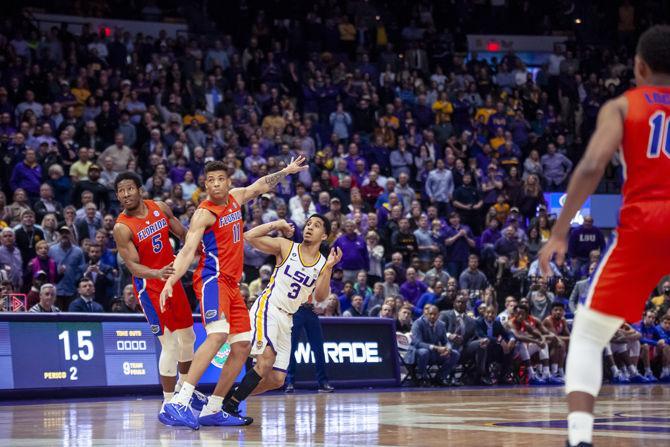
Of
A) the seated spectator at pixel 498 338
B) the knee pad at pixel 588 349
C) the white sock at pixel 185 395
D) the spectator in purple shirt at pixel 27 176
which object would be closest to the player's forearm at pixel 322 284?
the white sock at pixel 185 395

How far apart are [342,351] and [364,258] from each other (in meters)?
2.69

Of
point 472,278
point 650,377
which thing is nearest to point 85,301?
point 472,278

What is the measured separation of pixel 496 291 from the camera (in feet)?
72.4

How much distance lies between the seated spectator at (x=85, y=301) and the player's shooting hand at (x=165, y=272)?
651 centimetres

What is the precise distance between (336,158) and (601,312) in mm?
17790

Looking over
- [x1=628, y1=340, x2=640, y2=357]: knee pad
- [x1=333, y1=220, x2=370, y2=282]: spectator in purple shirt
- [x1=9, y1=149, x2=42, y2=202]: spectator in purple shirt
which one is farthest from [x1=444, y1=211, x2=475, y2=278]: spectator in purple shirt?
[x1=9, y1=149, x2=42, y2=202]: spectator in purple shirt

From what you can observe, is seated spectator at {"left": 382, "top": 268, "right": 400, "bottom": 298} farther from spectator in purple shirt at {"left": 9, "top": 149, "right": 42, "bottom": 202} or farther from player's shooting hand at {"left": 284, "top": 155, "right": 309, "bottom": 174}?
player's shooting hand at {"left": 284, "top": 155, "right": 309, "bottom": 174}

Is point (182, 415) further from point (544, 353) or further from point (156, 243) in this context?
point (544, 353)

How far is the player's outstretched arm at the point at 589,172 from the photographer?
5.36 m

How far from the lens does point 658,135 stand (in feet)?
18.4

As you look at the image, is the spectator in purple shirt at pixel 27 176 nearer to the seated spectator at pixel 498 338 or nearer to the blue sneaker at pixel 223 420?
the seated spectator at pixel 498 338

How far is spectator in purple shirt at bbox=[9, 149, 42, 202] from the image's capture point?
61.4 ft

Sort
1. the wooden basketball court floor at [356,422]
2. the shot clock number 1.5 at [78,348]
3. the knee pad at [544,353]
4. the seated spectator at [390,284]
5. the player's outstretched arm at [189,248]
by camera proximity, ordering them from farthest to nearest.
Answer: the knee pad at [544,353] < the seated spectator at [390,284] < the shot clock number 1.5 at [78,348] < the player's outstretched arm at [189,248] < the wooden basketball court floor at [356,422]

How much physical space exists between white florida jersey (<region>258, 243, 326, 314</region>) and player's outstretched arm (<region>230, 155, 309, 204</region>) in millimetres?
1039
